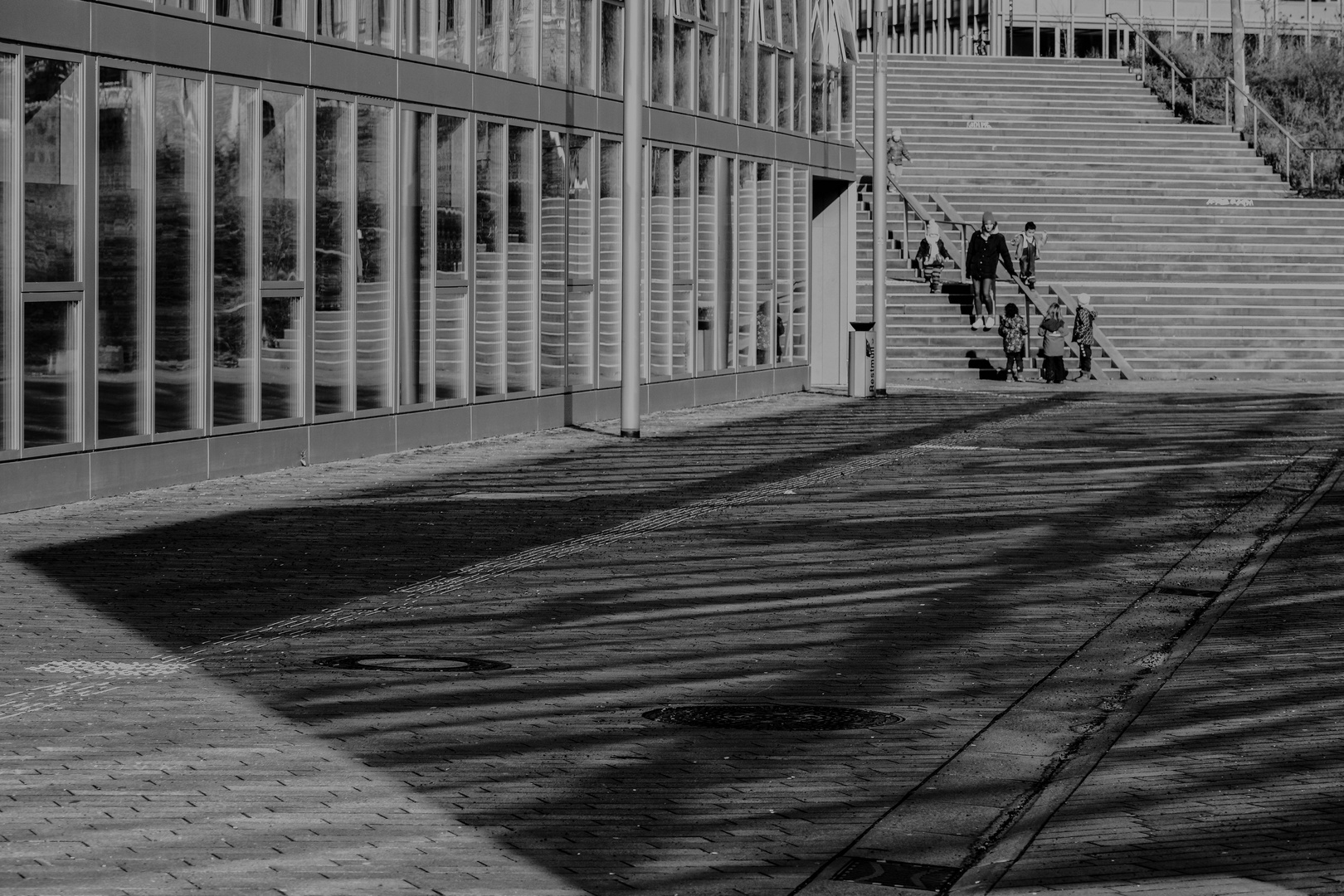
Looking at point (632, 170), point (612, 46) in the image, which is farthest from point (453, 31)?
point (612, 46)

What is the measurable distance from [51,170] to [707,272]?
1516 cm

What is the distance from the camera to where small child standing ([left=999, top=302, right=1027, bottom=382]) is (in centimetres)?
3606

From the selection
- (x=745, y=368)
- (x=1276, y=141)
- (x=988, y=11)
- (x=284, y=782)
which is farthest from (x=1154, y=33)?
(x=284, y=782)

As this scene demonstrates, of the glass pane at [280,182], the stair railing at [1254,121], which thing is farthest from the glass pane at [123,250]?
the stair railing at [1254,121]

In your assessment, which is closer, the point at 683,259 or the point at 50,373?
the point at 50,373

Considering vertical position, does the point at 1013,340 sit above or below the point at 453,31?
below

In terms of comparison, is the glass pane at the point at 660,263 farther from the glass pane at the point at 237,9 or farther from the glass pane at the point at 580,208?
the glass pane at the point at 237,9

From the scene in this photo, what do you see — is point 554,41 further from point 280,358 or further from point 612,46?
point 280,358

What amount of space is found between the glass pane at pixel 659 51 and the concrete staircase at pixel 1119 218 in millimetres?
10178

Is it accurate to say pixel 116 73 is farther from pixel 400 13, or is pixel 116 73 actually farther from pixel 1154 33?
pixel 1154 33

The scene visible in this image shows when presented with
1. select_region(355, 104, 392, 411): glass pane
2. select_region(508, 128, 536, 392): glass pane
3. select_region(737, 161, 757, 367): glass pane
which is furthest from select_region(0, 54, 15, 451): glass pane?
select_region(737, 161, 757, 367): glass pane

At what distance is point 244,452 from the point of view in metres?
18.7

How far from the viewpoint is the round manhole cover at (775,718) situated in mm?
8352

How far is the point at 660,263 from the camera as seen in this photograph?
2841 centimetres
